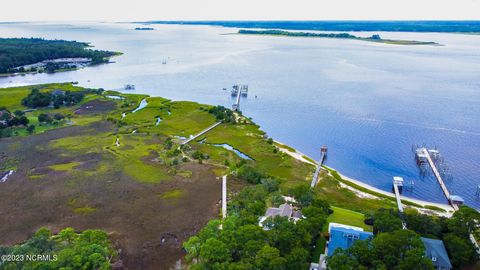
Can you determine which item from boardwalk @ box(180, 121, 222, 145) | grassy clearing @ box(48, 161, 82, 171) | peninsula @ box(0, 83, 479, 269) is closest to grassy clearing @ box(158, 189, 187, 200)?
peninsula @ box(0, 83, 479, 269)

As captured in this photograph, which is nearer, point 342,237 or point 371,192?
point 342,237

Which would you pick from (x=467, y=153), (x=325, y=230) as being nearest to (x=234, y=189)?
(x=325, y=230)

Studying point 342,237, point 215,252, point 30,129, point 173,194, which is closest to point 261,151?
point 173,194

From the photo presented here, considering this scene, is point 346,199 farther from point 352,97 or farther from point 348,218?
point 352,97

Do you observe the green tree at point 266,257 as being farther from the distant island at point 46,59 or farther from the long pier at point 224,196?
the distant island at point 46,59

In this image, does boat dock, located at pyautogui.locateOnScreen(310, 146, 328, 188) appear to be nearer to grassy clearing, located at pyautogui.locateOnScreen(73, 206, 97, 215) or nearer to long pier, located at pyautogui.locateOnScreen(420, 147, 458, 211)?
long pier, located at pyautogui.locateOnScreen(420, 147, 458, 211)

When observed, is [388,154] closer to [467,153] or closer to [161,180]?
[467,153]
